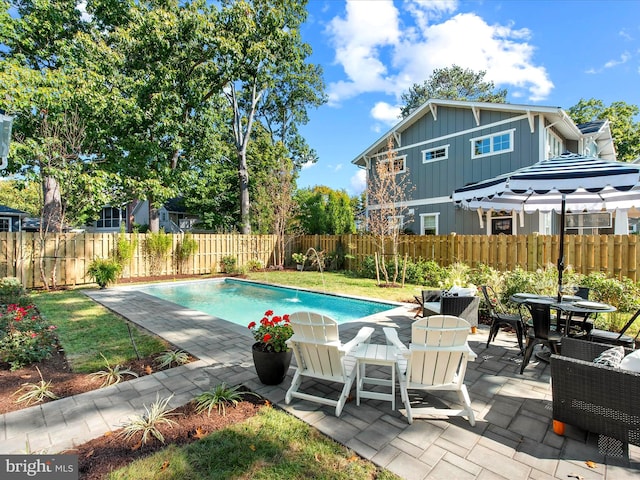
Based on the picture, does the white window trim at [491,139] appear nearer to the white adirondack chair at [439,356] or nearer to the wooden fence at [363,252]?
the wooden fence at [363,252]

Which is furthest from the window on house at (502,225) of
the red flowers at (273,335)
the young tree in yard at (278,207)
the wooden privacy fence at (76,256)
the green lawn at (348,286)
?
the wooden privacy fence at (76,256)

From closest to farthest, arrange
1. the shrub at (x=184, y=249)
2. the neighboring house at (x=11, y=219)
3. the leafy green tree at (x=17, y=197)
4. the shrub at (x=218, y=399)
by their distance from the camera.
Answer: the shrub at (x=218, y=399), the shrub at (x=184, y=249), the neighboring house at (x=11, y=219), the leafy green tree at (x=17, y=197)

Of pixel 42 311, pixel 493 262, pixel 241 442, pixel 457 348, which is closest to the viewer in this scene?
pixel 241 442

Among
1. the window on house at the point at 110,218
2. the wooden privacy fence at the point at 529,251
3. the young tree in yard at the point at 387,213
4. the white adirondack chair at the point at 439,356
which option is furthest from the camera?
the window on house at the point at 110,218

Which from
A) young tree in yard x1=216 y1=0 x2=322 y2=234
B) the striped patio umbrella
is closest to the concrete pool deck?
the striped patio umbrella

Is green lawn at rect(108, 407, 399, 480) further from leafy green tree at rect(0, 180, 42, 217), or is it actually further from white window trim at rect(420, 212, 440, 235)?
leafy green tree at rect(0, 180, 42, 217)

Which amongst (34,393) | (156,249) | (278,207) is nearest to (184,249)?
(156,249)

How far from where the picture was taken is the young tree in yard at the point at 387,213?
10305mm

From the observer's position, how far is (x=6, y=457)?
2.11 meters

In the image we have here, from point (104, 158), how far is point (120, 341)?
12.1m

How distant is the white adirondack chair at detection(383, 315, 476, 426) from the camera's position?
256 centimetres

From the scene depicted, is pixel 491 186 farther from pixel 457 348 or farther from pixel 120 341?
pixel 120 341

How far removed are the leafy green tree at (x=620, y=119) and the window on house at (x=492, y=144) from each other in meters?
14.5

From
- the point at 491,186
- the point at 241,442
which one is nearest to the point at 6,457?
the point at 241,442
